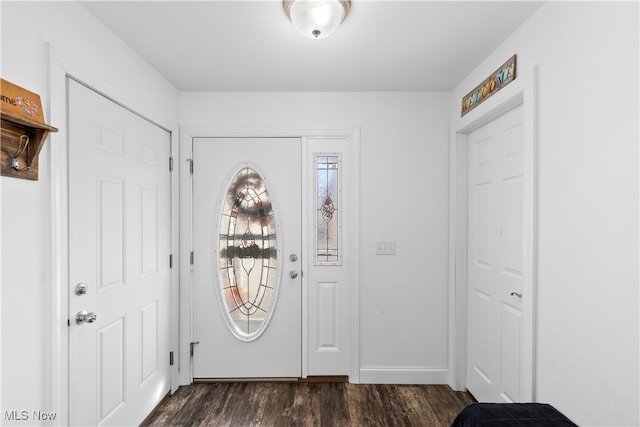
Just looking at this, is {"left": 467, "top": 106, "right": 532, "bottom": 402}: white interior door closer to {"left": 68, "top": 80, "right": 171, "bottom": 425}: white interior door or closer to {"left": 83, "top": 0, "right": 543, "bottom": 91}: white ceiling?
{"left": 83, "top": 0, "right": 543, "bottom": 91}: white ceiling

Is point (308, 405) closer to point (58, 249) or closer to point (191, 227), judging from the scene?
point (191, 227)

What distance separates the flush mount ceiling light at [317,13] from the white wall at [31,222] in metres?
1.00

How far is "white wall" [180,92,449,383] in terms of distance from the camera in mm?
2672

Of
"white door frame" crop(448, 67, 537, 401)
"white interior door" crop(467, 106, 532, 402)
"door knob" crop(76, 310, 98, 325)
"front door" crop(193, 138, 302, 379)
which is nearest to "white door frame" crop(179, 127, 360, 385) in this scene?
"front door" crop(193, 138, 302, 379)

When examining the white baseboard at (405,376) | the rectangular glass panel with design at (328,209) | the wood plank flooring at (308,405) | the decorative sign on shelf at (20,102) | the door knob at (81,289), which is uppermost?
the decorative sign on shelf at (20,102)

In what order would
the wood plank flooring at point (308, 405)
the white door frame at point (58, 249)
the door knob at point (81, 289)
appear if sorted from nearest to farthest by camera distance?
the white door frame at point (58, 249), the door knob at point (81, 289), the wood plank flooring at point (308, 405)

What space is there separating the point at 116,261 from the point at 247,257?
1.02 m

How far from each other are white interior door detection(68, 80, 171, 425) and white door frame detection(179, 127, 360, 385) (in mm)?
155

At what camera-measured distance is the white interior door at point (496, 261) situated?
1911 mm

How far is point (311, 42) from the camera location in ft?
6.23

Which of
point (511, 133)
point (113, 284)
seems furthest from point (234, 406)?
point (511, 133)

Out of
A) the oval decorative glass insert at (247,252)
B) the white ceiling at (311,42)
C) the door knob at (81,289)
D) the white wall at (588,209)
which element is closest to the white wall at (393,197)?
→ the white ceiling at (311,42)

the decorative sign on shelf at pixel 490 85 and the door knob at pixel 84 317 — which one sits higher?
the decorative sign on shelf at pixel 490 85

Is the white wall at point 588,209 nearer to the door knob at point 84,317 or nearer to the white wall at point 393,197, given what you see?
the white wall at point 393,197
